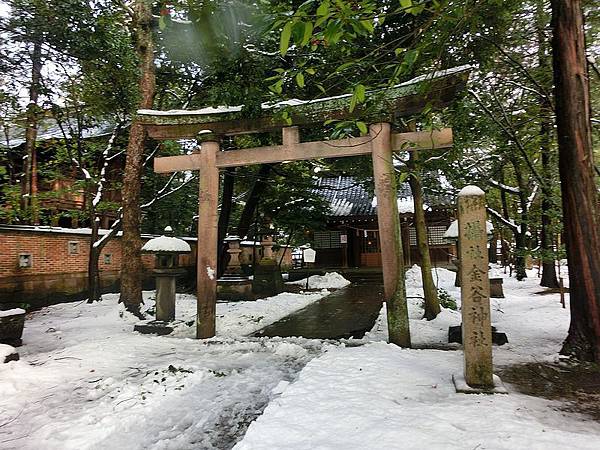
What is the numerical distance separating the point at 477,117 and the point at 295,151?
5607 millimetres

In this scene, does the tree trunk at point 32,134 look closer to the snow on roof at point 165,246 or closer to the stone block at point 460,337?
the snow on roof at point 165,246

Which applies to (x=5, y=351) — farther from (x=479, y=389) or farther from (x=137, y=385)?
(x=479, y=389)

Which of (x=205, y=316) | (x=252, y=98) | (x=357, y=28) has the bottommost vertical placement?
(x=205, y=316)

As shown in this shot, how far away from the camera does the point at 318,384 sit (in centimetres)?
425

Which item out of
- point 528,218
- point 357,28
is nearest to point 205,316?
point 357,28

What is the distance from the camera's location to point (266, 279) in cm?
1390

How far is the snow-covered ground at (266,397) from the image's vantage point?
3.05m

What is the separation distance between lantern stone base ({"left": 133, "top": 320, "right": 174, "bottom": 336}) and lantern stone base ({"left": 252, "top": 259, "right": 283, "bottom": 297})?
19.3 feet

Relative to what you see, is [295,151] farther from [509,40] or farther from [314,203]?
[314,203]

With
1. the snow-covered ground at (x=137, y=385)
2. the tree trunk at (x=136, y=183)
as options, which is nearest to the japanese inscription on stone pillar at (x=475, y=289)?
the snow-covered ground at (x=137, y=385)

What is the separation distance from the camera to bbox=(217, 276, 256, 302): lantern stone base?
495 inches

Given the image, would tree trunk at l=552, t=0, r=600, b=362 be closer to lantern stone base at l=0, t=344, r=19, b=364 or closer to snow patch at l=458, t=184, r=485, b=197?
snow patch at l=458, t=184, r=485, b=197

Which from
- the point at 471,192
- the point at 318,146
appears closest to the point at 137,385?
the point at 318,146

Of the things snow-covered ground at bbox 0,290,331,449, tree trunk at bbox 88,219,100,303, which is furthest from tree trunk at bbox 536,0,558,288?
tree trunk at bbox 88,219,100,303
